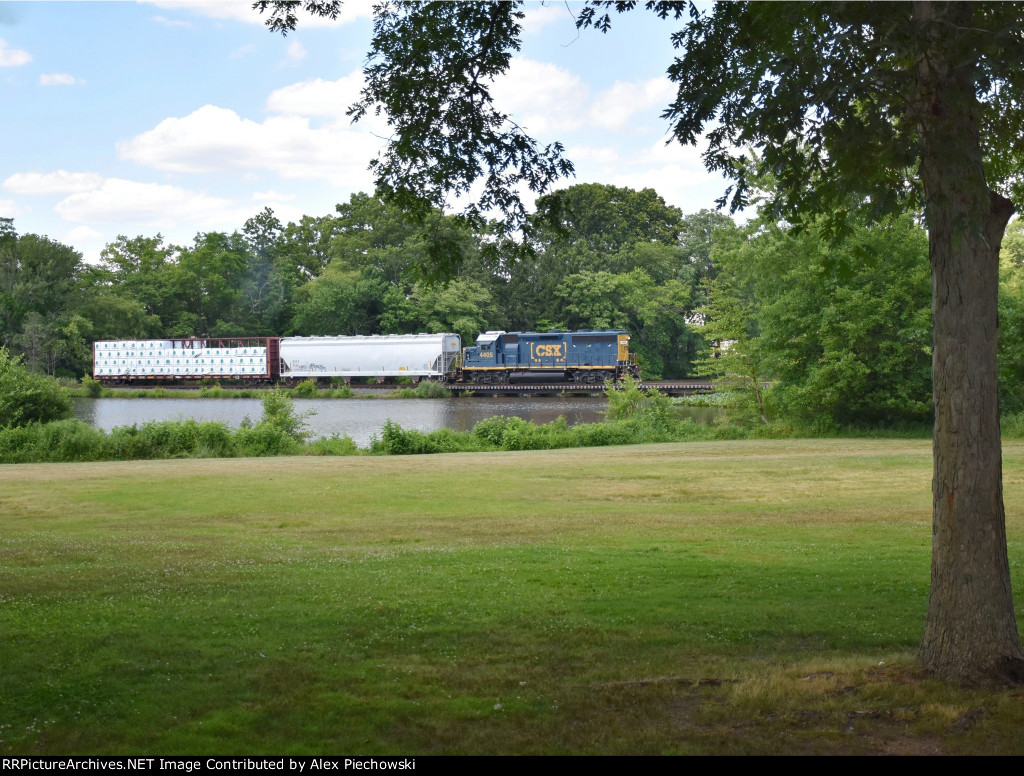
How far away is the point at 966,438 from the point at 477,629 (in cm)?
419

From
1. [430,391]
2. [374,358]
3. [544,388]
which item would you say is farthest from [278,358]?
[544,388]

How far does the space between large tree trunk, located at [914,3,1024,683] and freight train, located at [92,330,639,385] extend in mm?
53809

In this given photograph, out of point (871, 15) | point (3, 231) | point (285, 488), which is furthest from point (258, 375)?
point (871, 15)

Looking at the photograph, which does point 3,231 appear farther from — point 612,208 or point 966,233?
point 966,233

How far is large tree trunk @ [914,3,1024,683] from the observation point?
588 centimetres

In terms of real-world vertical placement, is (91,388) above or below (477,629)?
above

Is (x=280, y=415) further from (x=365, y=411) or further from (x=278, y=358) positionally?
(x=278, y=358)

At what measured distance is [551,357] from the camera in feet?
210

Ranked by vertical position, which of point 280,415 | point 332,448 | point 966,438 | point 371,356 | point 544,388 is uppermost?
point 371,356

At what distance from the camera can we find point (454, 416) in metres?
47.6

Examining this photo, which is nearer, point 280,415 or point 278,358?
point 280,415

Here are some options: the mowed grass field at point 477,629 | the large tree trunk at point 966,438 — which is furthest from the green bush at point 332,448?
the large tree trunk at point 966,438
